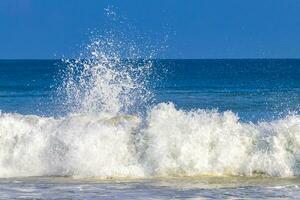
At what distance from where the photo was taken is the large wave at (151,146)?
16797 millimetres

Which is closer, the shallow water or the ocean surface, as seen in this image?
the shallow water

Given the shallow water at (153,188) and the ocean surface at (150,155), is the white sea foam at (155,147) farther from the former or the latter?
the shallow water at (153,188)

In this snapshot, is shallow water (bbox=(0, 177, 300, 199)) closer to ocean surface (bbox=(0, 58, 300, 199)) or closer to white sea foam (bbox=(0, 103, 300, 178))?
ocean surface (bbox=(0, 58, 300, 199))

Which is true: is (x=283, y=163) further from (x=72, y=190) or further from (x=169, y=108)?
(x=72, y=190)

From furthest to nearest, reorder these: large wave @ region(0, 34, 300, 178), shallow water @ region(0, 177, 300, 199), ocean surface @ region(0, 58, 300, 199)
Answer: large wave @ region(0, 34, 300, 178)
ocean surface @ region(0, 58, 300, 199)
shallow water @ region(0, 177, 300, 199)

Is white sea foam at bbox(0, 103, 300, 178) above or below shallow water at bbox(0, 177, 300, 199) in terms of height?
above

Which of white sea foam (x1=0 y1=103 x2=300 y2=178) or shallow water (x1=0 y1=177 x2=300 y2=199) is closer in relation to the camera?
shallow water (x1=0 y1=177 x2=300 y2=199)

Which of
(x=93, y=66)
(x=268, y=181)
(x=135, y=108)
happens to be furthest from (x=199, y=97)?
(x=268, y=181)

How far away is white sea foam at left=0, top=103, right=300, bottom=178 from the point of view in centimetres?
1680

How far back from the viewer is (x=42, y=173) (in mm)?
16875

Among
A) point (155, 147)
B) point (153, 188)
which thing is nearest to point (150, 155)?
point (155, 147)

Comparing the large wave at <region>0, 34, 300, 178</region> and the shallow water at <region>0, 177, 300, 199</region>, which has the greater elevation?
the large wave at <region>0, 34, 300, 178</region>

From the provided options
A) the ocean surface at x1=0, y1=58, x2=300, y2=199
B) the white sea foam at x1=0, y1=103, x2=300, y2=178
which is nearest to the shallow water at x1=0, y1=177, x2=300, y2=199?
the ocean surface at x1=0, y1=58, x2=300, y2=199

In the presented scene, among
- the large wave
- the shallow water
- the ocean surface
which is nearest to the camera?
the shallow water
